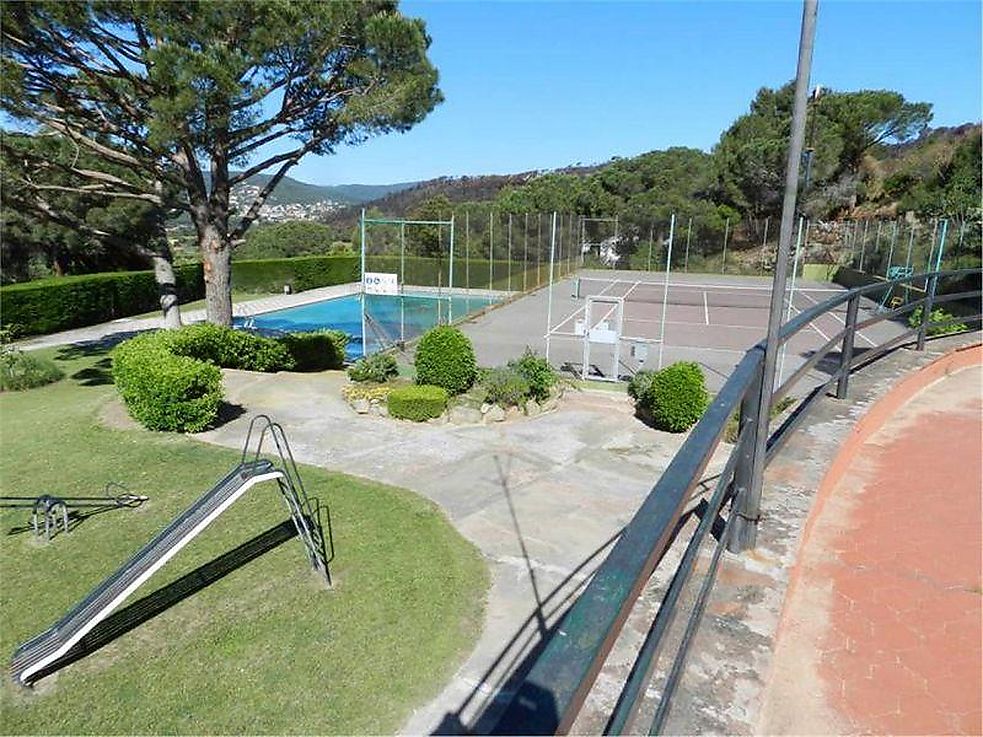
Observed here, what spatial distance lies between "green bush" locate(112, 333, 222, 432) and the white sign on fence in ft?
13.8

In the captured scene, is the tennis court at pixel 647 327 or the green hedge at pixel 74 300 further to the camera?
the green hedge at pixel 74 300

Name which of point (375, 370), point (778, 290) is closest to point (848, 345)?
point (778, 290)

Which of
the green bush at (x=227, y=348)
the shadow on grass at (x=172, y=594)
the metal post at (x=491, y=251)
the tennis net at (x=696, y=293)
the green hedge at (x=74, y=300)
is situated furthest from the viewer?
the tennis net at (x=696, y=293)

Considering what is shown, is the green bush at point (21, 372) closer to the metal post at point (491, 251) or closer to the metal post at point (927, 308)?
the metal post at point (491, 251)

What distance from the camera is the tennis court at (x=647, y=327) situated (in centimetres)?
1209

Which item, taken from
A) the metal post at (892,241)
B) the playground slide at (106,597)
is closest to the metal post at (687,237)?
the metal post at (892,241)

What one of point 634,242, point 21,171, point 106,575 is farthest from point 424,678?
point 634,242

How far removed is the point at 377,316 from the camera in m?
14.8

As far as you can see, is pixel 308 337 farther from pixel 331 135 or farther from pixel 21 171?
pixel 21 171

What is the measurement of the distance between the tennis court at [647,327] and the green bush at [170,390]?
6.11 m

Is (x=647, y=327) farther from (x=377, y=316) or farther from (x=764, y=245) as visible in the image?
(x=764, y=245)

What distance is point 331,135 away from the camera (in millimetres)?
11867

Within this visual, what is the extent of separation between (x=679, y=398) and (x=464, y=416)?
3.08 meters

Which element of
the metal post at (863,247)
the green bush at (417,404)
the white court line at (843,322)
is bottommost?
the green bush at (417,404)
